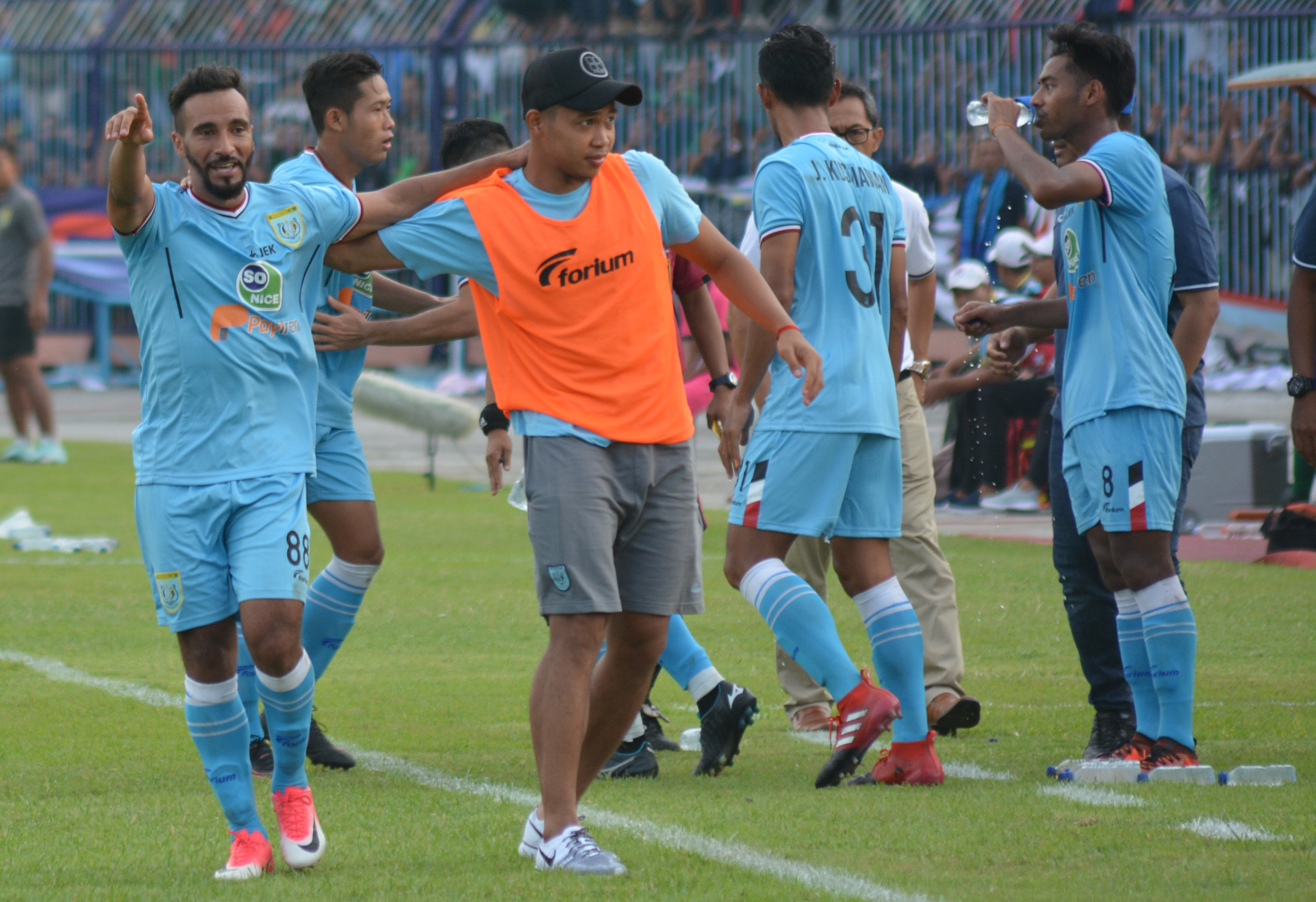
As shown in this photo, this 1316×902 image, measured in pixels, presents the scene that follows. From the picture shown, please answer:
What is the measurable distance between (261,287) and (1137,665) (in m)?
2.85

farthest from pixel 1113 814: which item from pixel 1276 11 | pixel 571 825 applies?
pixel 1276 11

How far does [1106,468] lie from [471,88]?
21655 mm

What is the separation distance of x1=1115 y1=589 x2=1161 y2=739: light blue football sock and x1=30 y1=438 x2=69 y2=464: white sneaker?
13.1 metres

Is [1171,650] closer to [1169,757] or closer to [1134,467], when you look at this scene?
[1169,757]

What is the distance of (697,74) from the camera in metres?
24.9

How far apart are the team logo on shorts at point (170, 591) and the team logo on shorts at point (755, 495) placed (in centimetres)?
184

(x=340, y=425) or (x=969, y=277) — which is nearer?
(x=340, y=425)

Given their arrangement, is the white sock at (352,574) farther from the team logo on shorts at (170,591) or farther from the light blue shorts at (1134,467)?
the light blue shorts at (1134,467)

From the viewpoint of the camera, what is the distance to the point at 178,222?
179 inches

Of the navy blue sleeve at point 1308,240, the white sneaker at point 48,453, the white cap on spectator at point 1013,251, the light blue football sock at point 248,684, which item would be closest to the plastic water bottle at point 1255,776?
the navy blue sleeve at point 1308,240

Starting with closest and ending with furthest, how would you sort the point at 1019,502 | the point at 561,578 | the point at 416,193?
the point at 561,578, the point at 416,193, the point at 1019,502

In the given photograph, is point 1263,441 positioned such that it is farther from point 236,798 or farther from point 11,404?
point 11,404

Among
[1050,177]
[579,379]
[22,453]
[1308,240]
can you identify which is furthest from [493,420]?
[22,453]

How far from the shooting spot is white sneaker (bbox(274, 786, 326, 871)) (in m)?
4.41
